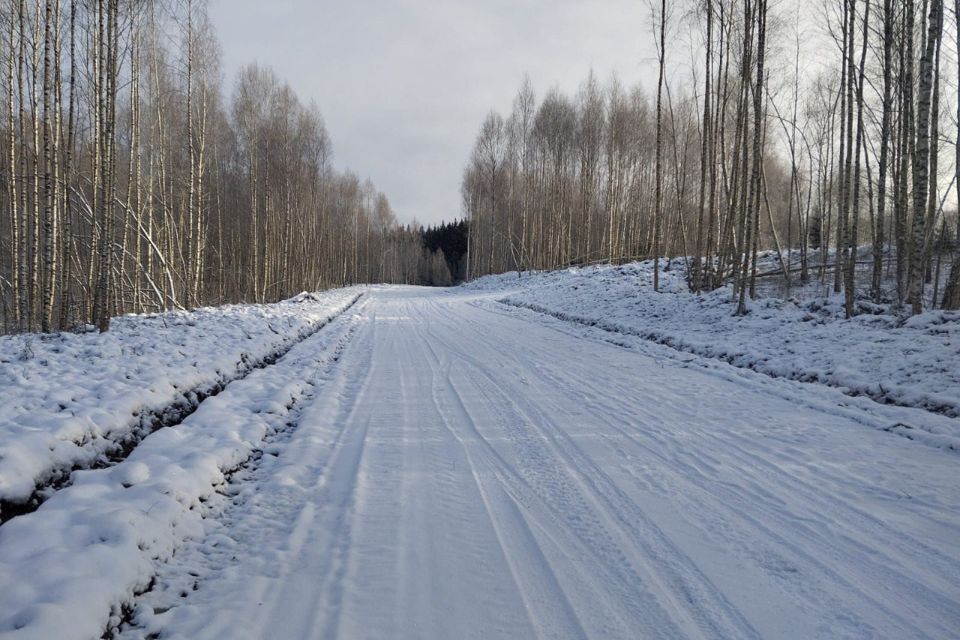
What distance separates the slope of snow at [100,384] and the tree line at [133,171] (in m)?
1.63

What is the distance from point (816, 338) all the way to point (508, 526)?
24.9 ft

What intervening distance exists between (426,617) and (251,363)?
6.38 metres

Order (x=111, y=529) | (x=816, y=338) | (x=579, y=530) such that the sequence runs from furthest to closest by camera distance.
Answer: (x=816, y=338) → (x=579, y=530) → (x=111, y=529)

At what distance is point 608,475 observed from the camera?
356 cm

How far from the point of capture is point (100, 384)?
4.98 m

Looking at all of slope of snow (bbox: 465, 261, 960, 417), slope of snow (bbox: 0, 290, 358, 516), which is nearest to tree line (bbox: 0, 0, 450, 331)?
slope of snow (bbox: 0, 290, 358, 516)

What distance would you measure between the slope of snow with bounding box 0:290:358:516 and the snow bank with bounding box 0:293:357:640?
30cm

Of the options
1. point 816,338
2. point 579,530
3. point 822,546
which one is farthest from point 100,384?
point 816,338

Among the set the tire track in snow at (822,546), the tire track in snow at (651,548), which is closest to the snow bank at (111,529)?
the tire track in snow at (651,548)

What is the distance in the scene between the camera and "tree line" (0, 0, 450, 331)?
29.0 feet

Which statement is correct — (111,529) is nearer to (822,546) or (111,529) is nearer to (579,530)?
(579,530)

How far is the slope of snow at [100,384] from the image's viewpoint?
11.0 feet

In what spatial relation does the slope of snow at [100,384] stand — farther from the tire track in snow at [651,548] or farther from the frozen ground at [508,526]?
the tire track in snow at [651,548]

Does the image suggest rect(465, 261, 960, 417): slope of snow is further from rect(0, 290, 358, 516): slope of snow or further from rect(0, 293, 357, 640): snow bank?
rect(0, 290, 358, 516): slope of snow
